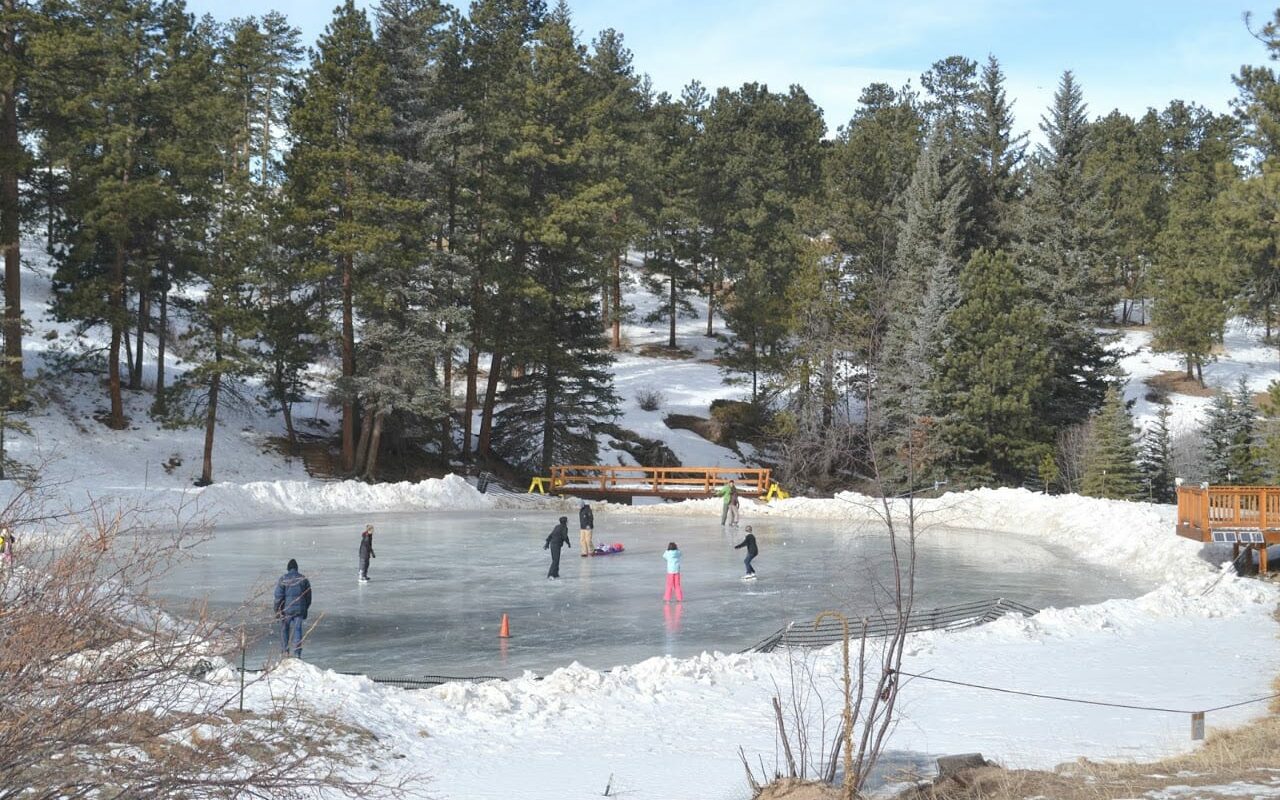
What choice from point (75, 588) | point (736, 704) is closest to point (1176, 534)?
point (736, 704)

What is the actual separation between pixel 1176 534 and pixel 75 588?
82.4 ft

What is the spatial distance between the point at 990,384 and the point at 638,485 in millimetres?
14356

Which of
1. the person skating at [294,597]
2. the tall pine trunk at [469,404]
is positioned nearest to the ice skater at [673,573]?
the person skating at [294,597]

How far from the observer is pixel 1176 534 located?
2561 centimetres

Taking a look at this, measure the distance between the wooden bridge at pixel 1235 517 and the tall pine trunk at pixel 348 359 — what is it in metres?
27.4

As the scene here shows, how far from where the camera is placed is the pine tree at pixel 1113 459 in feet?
127

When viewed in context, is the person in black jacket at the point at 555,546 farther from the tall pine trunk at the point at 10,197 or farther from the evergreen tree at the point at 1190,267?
the evergreen tree at the point at 1190,267

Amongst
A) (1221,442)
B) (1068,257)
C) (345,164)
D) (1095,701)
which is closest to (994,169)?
(1068,257)

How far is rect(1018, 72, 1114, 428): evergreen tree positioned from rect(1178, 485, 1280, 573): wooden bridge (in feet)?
70.3

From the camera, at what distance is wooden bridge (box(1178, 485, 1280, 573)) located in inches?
926

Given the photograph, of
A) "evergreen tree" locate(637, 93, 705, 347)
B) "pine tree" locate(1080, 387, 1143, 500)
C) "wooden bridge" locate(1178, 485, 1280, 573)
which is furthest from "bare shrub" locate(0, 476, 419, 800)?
"evergreen tree" locate(637, 93, 705, 347)

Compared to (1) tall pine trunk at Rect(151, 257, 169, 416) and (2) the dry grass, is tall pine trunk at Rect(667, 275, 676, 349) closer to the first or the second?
(2) the dry grass

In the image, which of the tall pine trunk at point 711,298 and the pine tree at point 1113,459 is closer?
the pine tree at point 1113,459

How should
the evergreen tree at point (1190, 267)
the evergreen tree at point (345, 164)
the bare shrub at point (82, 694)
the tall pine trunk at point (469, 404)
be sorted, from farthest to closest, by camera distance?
the evergreen tree at point (1190, 267), the tall pine trunk at point (469, 404), the evergreen tree at point (345, 164), the bare shrub at point (82, 694)
